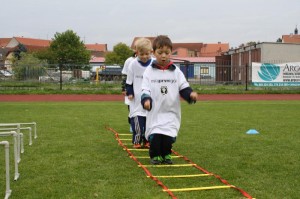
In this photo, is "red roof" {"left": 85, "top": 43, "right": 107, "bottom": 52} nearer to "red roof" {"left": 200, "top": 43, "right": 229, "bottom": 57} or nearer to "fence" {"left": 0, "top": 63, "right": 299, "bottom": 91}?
"red roof" {"left": 200, "top": 43, "right": 229, "bottom": 57}

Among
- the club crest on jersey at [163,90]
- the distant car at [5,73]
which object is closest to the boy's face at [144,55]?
the club crest on jersey at [163,90]

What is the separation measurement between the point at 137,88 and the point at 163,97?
1731mm

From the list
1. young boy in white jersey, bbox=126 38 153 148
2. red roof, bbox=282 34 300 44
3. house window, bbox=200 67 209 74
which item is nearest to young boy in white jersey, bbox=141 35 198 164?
young boy in white jersey, bbox=126 38 153 148

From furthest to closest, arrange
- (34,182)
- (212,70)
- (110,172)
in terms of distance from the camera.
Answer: (212,70) → (110,172) → (34,182)

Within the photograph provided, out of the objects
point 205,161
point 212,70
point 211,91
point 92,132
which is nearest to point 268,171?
point 205,161

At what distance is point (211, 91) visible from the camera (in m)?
30.5

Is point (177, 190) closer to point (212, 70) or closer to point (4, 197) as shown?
point (4, 197)

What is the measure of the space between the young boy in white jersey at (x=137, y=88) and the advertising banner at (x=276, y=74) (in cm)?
2316

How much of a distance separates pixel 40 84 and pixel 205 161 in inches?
940

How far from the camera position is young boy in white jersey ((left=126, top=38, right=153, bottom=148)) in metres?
7.92

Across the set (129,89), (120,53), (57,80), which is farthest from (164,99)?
(120,53)

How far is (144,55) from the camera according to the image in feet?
25.6

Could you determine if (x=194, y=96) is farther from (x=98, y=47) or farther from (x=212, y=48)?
(x=98, y=47)

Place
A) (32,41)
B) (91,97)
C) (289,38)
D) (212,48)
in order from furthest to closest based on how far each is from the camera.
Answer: (32,41) → (212,48) → (289,38) → (91,97)
